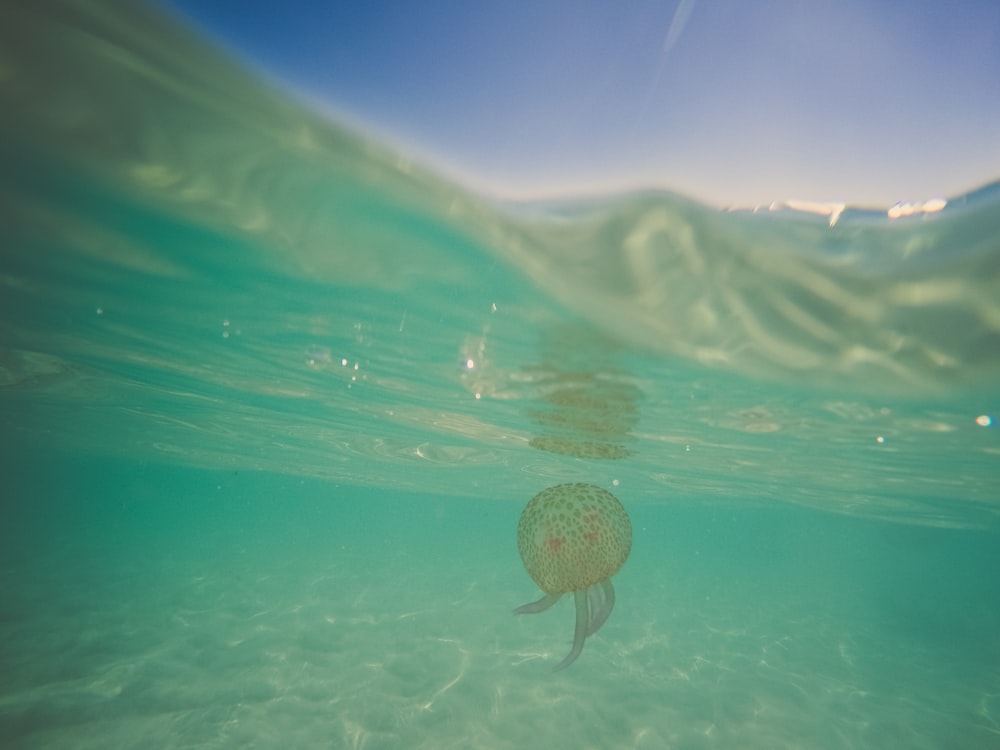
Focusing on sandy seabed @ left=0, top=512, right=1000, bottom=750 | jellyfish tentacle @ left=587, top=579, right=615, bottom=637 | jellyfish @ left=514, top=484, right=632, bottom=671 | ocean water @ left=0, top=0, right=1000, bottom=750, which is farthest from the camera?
sandy seabed @ left=0, top=512, right=1000, bottom=750

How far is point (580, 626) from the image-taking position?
171 inches

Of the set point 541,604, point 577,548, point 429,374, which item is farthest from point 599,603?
point 429,374

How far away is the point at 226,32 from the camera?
4668mm

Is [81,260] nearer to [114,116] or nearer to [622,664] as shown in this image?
[114,116]

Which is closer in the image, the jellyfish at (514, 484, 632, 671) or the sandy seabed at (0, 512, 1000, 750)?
the jellyfish at (514, 484, 632, 671)

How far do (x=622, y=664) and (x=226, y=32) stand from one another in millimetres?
16655

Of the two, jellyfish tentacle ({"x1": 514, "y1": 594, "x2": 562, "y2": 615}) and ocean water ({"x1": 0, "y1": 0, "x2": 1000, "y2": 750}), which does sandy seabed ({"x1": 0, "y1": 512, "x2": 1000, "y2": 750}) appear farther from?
jellyfish tentacle ({"x1": 514, "y1": 594, "x2": 562, "y2": 615})

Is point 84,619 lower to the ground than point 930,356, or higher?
lower

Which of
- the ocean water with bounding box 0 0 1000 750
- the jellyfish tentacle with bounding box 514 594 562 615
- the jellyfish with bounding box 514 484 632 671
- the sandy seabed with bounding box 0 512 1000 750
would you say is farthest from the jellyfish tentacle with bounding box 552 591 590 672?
the sandy seabed with bounding box 0 512 1000 750

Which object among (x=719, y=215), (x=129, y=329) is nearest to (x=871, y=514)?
(x=719, y=215)

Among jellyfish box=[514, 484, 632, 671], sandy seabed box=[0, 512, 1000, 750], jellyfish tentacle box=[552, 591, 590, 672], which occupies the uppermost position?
jellyfish box=[514, 484, 632, 671]

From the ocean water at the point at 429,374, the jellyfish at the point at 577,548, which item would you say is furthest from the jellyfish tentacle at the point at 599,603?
the ocean water at the point at 429,374

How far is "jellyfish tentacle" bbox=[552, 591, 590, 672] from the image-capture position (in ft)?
13.8

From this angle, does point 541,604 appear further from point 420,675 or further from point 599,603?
point 420,675
